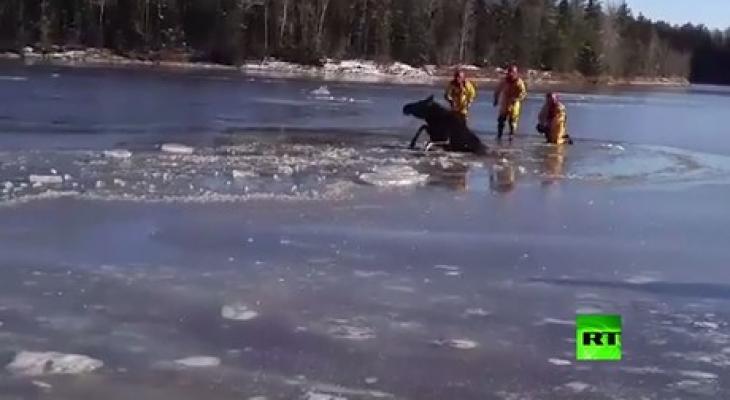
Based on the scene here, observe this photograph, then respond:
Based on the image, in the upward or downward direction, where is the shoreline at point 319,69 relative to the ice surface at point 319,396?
downward

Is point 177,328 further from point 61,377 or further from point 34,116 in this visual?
point 34,116

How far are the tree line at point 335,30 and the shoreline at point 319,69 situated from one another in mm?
1650

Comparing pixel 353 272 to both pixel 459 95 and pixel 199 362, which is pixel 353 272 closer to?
pixel 199 362

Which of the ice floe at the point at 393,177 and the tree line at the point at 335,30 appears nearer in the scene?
the ice floe at the point at 393,177

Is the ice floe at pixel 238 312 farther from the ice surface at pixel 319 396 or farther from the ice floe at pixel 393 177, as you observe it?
the ice floe at pixel 393 177

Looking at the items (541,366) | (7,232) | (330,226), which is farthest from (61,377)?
(330,226)

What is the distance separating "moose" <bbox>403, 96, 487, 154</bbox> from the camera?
20688 millimetres

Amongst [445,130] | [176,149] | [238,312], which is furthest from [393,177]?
[238,312]

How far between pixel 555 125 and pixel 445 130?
4091mm

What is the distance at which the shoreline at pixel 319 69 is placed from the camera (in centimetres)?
7381

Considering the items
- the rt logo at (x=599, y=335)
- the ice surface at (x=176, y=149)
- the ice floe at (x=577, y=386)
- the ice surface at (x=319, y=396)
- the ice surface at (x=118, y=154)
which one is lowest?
the ice surface at (x=176, y=149)

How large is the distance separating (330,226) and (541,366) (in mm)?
5014

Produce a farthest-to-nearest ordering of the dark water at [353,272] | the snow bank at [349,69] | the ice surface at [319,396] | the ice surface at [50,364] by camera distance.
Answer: the snow bank at [349,69], the dark water at [353,272], the ice surface at [50,364], the ice surface at [319,396]

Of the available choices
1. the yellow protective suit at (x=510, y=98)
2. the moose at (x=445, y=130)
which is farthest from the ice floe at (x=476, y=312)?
the yellow protective suit at (x=510, y=98)
